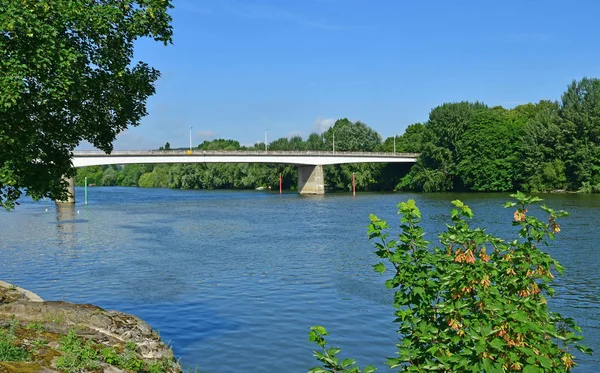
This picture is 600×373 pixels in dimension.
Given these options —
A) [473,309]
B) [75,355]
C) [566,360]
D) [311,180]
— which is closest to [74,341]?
[75,355]

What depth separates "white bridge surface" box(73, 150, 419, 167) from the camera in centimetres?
9019

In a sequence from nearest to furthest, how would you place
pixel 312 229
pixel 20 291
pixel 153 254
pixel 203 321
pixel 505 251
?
pixel 505 251
pixel 20 291
pixel 203 321
pixel 153 254
pixel 312 229

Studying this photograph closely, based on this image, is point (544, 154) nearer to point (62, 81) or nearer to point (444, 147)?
point (444, 147)

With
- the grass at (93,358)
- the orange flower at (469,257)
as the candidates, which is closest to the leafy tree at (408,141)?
the grass at (93,358)

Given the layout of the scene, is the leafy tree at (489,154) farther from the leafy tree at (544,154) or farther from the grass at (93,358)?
the grass at (93,358)

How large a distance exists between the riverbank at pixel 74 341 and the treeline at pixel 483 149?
8626cm

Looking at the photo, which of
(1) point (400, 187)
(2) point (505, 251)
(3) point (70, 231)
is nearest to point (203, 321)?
(2) point (505, 251)

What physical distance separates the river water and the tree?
19.9 ft

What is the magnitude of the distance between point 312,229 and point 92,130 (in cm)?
3204

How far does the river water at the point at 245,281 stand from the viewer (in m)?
17.1

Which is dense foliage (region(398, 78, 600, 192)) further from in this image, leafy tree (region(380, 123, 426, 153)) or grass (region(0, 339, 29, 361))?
grass (region(0, 339, 29, 361))

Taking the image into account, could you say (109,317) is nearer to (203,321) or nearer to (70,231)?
(203,321)

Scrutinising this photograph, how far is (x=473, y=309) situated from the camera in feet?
25.3

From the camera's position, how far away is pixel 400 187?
121 meters
